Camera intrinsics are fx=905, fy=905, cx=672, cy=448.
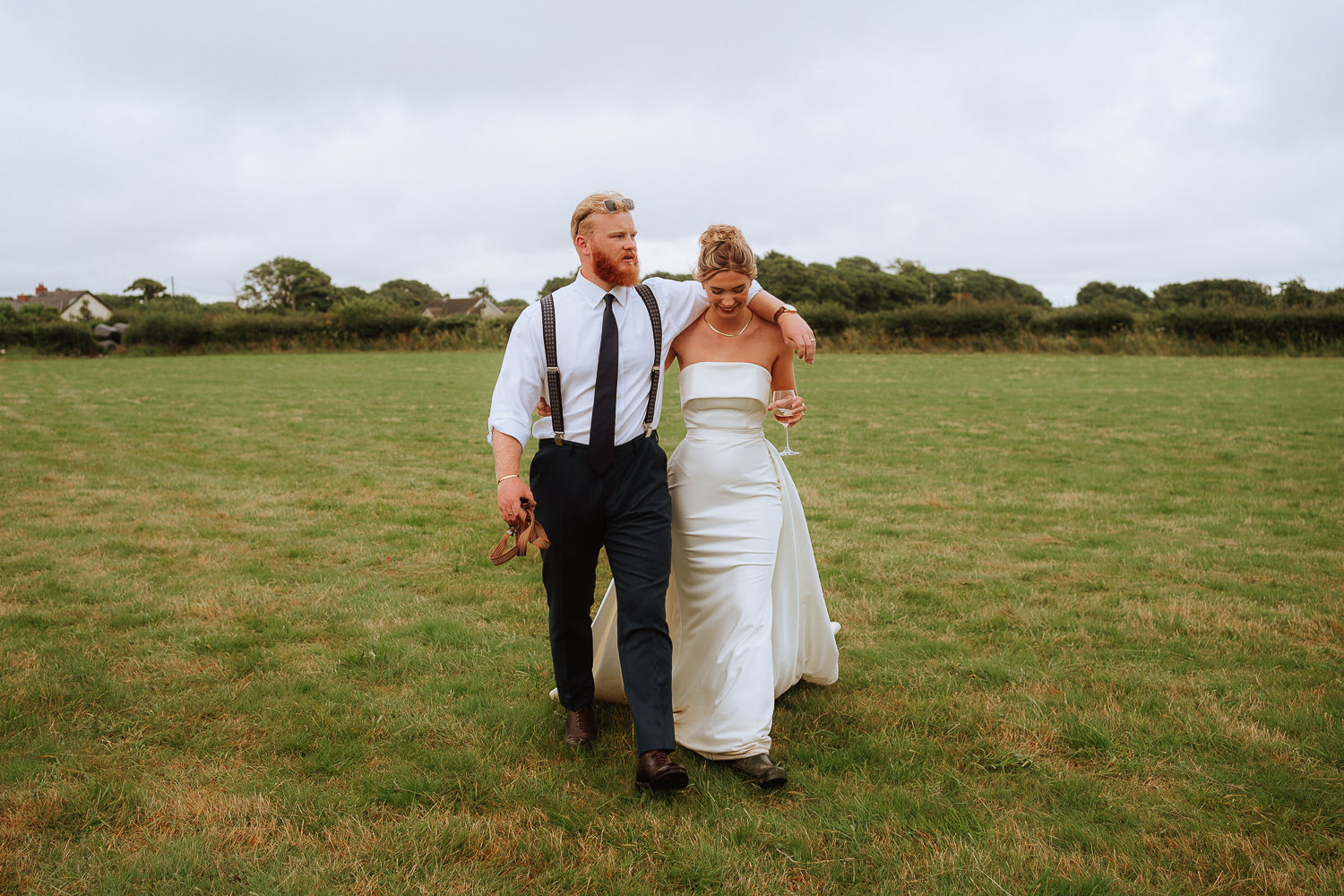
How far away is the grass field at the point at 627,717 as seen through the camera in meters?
3.07

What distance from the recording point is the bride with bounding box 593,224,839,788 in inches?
145

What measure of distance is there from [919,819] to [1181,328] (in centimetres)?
3674

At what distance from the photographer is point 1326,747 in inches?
152

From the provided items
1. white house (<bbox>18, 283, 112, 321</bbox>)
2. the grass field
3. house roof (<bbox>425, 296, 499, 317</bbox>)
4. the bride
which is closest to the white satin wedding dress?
the bride

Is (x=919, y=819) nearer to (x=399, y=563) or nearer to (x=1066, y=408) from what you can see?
(x=399, y=563)

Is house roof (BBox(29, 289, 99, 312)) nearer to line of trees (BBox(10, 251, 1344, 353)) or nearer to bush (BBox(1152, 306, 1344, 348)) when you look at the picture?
line of trees (BBox(10, 251, 1344, 353))

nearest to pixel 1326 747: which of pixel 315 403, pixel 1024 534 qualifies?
pixel 1024 534

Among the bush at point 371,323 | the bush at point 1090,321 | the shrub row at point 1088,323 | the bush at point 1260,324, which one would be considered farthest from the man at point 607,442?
the bush at point 371,323

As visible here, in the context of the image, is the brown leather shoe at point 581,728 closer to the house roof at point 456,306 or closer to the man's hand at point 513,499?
the man's hand at point 513,499

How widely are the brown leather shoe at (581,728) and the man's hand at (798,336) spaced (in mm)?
1821

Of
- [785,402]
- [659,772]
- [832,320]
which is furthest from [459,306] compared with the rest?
[659,772]

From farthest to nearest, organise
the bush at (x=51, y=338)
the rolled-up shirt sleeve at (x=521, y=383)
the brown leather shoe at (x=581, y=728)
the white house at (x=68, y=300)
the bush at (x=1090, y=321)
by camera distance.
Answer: the white house at (x=68, y=300) → the bush at (x=51, y=338) → the bush at (x=1090, y=321) → the brown leather shoe at (x=581, y=728) → the rolled-up shirt sleeve at (x=521, y=383)

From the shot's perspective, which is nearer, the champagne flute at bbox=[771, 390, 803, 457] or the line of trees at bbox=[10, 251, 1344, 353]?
the champagne flute at bbox=[771, 390, 803, 457]

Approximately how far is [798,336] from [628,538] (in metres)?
1.09
